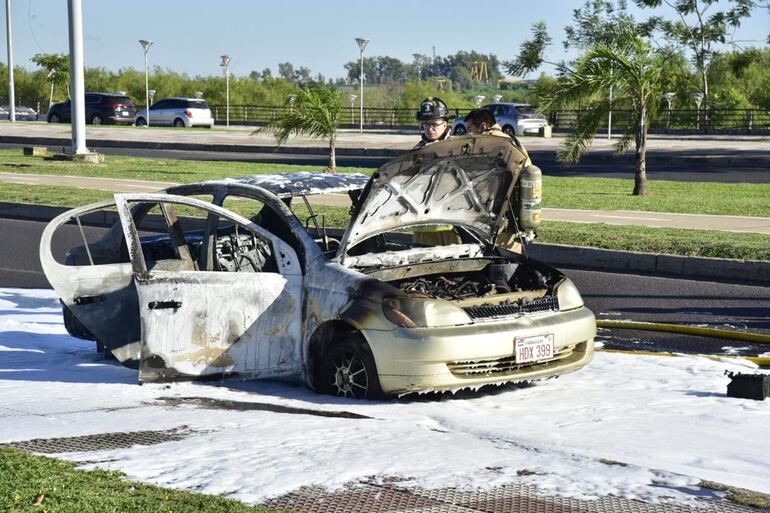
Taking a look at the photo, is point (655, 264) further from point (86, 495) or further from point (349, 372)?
point (86, 495)

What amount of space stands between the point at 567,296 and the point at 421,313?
3.98ft

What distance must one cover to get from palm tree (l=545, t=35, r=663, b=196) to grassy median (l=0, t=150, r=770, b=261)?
1.06 m

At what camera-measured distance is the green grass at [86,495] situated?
16.2ft

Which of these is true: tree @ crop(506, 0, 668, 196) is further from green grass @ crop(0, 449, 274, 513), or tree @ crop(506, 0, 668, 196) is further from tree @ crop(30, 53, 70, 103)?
tree @ crop(30, 53, 70, 103)

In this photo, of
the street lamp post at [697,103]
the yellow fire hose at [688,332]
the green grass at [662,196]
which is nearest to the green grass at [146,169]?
the green grass at [662,196]

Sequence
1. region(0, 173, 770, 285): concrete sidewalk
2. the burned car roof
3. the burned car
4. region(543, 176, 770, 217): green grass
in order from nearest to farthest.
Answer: the burned car → the burned car roof → region(0, 173, 770, 285): concrete sidewalk → region(543, 176, 770, 217): green grass

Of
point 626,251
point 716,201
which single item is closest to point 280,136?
point 716,201

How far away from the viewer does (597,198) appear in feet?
72.8

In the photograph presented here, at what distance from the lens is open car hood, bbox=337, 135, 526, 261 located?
26.2 ft

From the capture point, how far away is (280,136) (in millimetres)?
26844

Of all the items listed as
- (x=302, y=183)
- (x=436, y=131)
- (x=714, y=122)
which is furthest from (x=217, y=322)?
(x=714, y=122)

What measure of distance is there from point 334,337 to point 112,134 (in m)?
39.7

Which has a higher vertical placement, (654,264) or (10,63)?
(10,63)

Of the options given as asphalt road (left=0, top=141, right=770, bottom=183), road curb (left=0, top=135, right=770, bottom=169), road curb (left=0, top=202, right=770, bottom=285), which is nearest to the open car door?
road curb (left=0, top=202, right=770, bottom=285)
